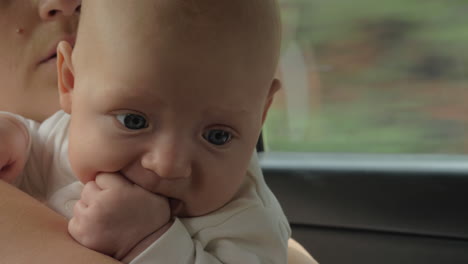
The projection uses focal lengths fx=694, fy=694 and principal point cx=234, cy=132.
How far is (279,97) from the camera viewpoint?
253 centimetres

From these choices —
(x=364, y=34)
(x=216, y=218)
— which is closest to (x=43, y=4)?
(x=216, y=218)

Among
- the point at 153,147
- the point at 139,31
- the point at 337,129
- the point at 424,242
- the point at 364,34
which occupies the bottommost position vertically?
the point at 424,242

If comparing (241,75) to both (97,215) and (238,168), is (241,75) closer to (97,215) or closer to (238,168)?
(238,168)

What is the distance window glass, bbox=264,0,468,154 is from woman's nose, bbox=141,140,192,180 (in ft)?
4.83

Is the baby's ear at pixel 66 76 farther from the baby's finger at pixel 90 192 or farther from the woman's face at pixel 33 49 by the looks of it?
the woman's face at pixel 33 49

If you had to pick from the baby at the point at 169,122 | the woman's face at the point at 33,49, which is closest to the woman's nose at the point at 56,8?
the woman's face at the point at 33,49

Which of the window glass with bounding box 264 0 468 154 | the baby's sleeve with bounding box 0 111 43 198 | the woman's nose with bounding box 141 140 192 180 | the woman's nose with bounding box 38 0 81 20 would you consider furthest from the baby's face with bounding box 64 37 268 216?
the window glass with bounding box 264 0 468 154

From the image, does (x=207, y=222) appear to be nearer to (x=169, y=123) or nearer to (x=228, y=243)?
(x=228, y=243)

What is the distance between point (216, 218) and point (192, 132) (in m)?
0.16

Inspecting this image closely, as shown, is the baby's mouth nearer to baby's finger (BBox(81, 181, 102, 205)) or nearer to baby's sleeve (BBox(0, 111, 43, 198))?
baby's finger (BBox(81, 181, 102, 205))

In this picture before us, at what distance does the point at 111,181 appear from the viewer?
985mm

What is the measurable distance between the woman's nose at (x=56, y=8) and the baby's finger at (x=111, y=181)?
53 centimetres

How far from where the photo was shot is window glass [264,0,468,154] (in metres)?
2.27

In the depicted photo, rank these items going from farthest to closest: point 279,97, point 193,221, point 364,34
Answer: point 279,97 → point 364,34 → point 193,221
